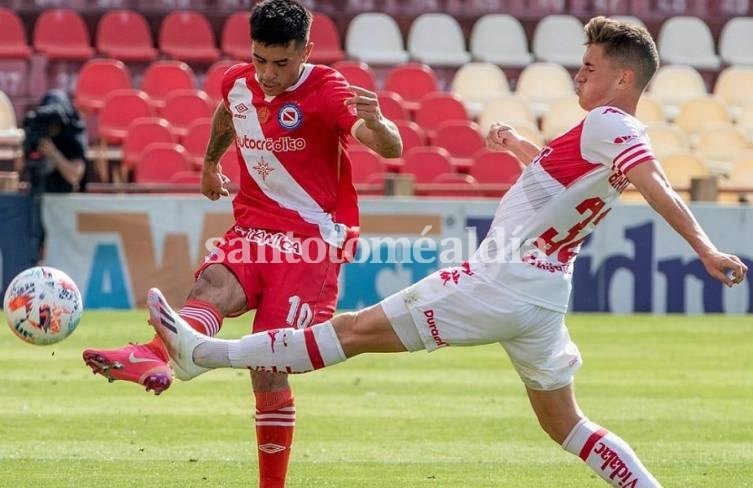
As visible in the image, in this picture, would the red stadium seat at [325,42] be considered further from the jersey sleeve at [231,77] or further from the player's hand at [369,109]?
the player's hand at [369,109]

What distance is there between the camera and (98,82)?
20828 millimetres

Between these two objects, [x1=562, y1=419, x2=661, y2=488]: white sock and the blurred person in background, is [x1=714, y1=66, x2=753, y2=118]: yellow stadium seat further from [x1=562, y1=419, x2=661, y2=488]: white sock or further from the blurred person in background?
[x1=562, y1=419, x2=661, y2=488]: white sock

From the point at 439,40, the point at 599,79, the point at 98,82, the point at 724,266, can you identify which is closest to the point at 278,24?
the point at 599,79

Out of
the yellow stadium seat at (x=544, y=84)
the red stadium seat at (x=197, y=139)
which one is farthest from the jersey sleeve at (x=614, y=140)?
the yellow stadium seat at (x=544, y=84)

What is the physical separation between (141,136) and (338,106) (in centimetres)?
1252

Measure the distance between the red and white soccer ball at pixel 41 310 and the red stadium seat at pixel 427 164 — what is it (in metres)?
12.4

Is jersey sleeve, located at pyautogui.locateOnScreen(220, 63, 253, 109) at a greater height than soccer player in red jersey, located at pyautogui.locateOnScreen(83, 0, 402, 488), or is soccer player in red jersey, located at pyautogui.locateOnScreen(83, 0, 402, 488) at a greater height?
jersey sleeve, located at pyautogui.locateOnScreen(220, 63, 253, 109)

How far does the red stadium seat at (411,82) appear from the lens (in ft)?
70.8

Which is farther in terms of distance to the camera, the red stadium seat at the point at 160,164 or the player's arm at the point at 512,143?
the red stadium seat at the point at 160,164

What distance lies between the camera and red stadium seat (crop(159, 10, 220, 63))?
2217 centimetres

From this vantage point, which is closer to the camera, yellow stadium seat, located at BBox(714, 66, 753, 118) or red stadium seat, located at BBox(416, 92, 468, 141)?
red stadium seat, located at BBox(416, 92, 468, 141)

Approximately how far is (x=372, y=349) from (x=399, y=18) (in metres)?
17.4

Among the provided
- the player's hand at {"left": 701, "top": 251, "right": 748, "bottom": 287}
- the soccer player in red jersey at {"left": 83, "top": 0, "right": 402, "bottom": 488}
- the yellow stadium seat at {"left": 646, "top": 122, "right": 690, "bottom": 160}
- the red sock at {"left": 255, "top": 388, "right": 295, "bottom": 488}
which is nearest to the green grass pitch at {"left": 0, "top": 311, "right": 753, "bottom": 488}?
the red sock at {"left": 255, "top": 388, "right": 295, "bottom": 488}

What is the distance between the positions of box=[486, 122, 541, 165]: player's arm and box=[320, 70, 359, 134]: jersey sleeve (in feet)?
2.35
